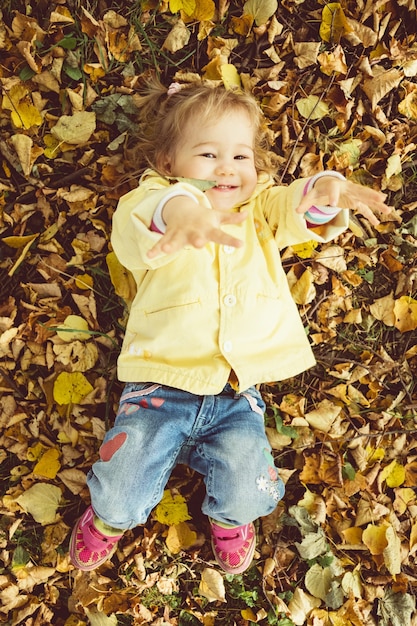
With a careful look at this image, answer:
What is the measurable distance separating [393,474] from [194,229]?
1.78 meters

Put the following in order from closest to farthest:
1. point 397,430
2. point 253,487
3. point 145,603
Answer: point 253,487, point 145,603, point 397,430

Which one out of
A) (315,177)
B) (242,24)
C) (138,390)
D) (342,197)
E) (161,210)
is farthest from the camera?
(242,24)

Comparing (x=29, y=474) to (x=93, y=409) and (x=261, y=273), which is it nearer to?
(x=93, y=409)

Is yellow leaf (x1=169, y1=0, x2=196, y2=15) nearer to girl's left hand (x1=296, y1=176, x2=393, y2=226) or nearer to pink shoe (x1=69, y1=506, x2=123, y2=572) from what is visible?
girl's left hand (x1=296, y1=176, x2=393, y2=226)

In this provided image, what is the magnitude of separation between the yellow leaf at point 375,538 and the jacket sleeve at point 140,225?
5.32 feet

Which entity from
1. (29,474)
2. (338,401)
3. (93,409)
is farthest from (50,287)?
(338,401)

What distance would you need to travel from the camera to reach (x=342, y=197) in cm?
203

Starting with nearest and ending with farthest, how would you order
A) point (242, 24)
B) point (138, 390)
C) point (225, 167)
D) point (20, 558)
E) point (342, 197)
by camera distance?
point (342, 197)
point (225, 167)
point (138, 390)
point (20, 558)
point (242, 24)

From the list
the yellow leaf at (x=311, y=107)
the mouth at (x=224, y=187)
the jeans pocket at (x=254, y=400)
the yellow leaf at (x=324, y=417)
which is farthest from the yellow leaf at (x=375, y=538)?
the yellow leaf at (x=311, y=107)

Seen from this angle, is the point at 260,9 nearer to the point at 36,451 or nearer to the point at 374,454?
the point at 374,454

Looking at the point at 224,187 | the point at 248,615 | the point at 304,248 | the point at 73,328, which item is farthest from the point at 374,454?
the point at 73,328

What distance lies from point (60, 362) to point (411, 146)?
2.08m

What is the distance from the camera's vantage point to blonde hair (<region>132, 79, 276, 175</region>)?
2.38 metres

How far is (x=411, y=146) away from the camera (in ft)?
9.26
